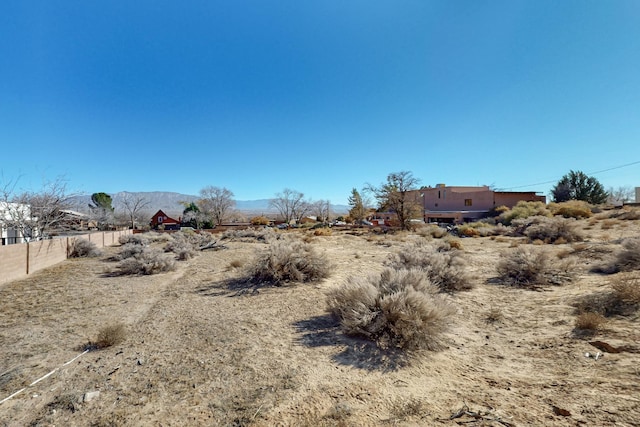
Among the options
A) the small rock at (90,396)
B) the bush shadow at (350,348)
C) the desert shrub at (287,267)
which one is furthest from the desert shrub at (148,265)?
the small rock at (90,396)

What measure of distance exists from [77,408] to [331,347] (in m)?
2.91

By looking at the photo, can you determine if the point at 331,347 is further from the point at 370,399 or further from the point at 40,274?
the point at 40,274

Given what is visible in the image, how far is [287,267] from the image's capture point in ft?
27.3

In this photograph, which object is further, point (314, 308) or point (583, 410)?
point (314, 308)

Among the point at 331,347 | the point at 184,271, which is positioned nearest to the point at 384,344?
the point at 331,347

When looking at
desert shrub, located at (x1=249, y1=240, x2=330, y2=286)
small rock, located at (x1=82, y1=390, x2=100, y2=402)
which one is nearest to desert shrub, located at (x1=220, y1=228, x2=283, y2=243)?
desert shrub, located at (x1=249, y1=240, x2=330, y2=286)

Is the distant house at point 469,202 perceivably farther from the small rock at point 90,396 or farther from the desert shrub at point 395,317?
the small rock at point 90,396

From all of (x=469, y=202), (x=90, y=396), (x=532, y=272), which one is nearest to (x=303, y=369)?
(x=90, y=396)

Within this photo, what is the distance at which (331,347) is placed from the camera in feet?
13.5

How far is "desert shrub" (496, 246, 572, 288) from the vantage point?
7.04 meters

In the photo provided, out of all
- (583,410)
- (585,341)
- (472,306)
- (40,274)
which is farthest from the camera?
(40,274)

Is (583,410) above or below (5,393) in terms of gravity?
above

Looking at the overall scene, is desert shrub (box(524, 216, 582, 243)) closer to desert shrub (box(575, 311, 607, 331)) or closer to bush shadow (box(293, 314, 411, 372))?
desert shrub (box(575, 311, 607, 331))

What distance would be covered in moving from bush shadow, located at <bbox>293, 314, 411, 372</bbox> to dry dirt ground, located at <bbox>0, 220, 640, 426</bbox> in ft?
0.08
